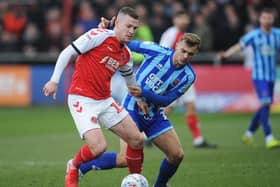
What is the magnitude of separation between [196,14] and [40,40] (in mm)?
4695

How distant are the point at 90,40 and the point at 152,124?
137 cm

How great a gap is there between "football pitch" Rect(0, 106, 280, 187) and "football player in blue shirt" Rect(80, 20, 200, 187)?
452 mm

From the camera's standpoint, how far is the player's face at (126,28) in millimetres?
8281

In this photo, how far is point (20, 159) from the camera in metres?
12.0

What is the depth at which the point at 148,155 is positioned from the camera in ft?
40.5

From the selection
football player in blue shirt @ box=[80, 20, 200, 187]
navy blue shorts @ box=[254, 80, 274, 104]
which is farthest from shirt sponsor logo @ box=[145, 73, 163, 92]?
navy blue shorts @ box=[254, 80, 274, 104]

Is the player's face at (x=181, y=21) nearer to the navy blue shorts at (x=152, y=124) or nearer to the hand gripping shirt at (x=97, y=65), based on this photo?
the navy blue shorts at (x=152, y=124)

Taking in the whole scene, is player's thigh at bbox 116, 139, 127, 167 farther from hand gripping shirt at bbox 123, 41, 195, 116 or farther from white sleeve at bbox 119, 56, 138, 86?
white sleeve at bbox 119, 56, 138, 86

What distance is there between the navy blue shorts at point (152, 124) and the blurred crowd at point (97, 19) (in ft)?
39.3

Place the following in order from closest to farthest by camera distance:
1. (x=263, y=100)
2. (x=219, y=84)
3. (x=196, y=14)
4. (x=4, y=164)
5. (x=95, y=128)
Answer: (x=95, y=128)
(x=4, y=164)
(x=263, y=100)
(x=219, y=84)
(x=196, y=14)

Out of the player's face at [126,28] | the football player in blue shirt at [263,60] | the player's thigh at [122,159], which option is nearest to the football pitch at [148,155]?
the player's thigh at [122,159]

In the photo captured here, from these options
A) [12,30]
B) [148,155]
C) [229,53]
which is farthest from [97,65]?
[12,30]

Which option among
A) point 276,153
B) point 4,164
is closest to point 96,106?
point 4,164

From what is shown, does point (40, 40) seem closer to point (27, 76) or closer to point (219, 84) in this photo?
point (27, 76)
